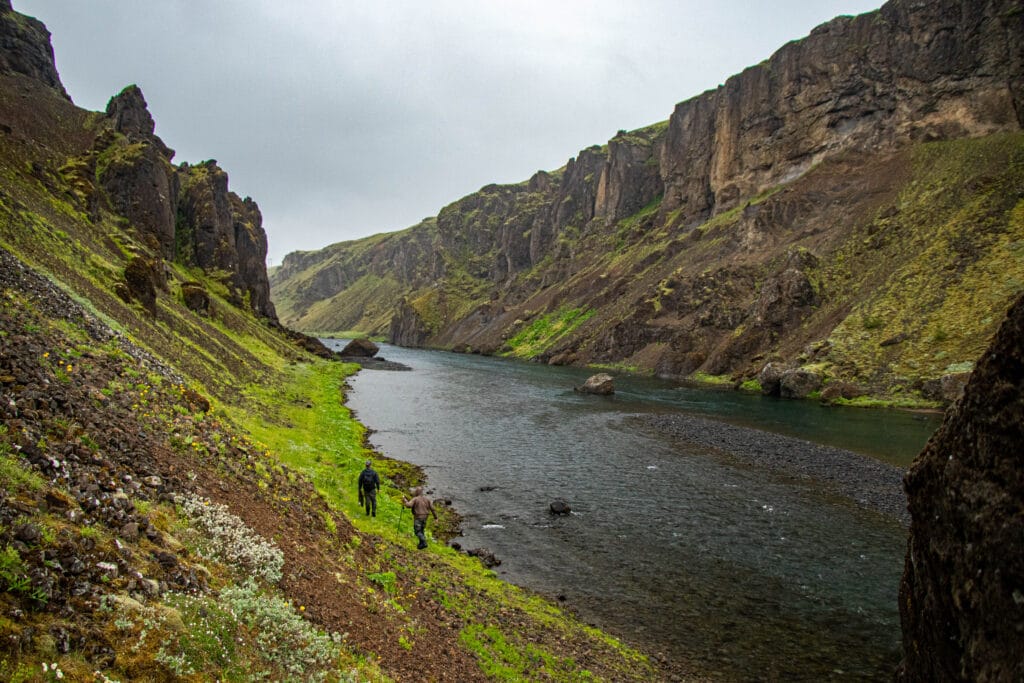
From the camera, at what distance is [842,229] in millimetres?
90250

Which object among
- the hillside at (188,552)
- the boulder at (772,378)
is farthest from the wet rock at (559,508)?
the boulder at (772,378)

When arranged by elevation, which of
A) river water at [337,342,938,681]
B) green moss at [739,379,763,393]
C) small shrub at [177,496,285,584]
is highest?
green moss at [739,379,763,393]

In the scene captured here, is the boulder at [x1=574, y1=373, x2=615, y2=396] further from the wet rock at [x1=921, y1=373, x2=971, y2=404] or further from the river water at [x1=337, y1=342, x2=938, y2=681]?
the wet rock at [x1=921, y1=373, x2=971, y2=404]

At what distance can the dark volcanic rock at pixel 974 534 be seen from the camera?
7.84 m

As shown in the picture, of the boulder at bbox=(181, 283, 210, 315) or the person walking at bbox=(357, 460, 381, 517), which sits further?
the boulder at bbox=(181, 283, 210, 315)

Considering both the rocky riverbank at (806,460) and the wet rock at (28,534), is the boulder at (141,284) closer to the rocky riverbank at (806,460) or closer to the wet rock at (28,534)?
the wet rock at (28,534)

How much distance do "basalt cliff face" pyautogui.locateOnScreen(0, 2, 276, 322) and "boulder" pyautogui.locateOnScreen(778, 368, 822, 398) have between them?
65279mm

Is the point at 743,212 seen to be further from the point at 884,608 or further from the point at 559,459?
the point at 884,608

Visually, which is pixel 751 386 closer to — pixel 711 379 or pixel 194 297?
pixel 711 379

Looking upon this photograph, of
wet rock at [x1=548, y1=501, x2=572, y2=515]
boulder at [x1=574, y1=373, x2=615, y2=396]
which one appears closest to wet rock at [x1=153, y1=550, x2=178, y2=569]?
wet rock at [x1=548, y1=501, x2=572, y2=515]

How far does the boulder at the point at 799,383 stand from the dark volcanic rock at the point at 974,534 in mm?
57785

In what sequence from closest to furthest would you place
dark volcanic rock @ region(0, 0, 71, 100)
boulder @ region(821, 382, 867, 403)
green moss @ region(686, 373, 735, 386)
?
boulder @ region(821, 382, 867, 403) < dark volcanic rock @ region(0, 0, 71, 100) < green moss @ region(686, 373, 735, 386)

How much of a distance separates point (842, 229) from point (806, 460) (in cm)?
7208

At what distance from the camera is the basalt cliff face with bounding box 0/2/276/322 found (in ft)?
160
